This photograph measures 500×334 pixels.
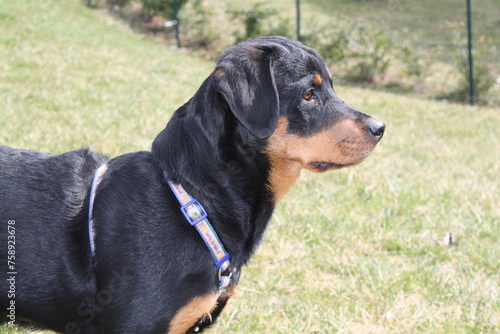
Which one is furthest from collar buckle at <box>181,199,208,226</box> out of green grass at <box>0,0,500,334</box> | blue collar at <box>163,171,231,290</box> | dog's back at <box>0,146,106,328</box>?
green grass at <box>0,0,500,334</box>

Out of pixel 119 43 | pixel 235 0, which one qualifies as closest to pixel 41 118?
pixel 119 43

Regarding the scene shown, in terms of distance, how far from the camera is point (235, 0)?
15.1 metres

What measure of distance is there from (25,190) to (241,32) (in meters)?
12.5

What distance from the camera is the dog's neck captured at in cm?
248

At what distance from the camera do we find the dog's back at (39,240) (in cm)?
241

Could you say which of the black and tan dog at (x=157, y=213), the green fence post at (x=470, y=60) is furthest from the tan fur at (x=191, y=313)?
the green fence post at (x=470, y=60)

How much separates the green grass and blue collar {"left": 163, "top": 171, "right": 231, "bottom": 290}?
1.11 m

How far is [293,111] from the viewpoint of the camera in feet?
8.96

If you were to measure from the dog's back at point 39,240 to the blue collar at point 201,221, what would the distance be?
45cm

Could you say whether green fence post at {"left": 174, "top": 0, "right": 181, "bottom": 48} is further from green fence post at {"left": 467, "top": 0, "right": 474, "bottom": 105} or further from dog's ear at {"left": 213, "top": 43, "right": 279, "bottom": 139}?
dog's ear at {"left": 213, "top": 43, "right": 279, "bottom": 139}

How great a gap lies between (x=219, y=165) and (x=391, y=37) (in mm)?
10885

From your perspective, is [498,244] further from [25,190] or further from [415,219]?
[25,190]

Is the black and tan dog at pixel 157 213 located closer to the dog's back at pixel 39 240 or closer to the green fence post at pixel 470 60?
the dog's back at pixel 39 240

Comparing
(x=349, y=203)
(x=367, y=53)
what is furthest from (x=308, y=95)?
(x=367, y=53)
